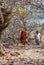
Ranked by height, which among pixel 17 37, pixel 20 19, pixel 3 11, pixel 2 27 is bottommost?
pixel 17 37

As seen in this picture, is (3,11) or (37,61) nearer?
(37,61)

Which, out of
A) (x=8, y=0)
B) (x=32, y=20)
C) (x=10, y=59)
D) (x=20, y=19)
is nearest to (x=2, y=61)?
(x=10, y=59)

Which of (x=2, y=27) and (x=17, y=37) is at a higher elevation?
(x=2, y=27)

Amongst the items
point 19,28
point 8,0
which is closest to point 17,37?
point 19,28

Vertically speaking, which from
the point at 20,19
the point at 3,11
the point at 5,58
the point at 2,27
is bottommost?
the point at 20,19

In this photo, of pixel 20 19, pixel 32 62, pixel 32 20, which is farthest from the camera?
pixel 32 20

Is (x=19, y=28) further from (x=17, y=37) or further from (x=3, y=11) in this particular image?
(x=3, y=11)

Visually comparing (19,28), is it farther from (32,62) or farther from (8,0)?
(32,62)

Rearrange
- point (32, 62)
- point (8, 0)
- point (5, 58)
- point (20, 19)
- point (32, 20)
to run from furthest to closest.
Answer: point (32, 20)
point (20, 19)
point (8, 0)
point (5, 58)
point (32, 62)

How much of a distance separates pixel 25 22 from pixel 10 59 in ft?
35.0

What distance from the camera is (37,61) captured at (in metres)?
10.2

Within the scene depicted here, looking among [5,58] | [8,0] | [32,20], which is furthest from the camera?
[32,20]

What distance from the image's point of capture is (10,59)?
1049cm

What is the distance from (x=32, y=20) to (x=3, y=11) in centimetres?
1164
